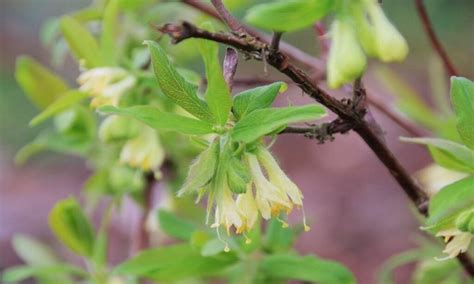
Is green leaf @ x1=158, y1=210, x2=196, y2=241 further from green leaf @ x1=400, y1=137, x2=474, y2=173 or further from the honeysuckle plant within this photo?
green leaf @ x1=400, y1=137, x2=474, y2=173

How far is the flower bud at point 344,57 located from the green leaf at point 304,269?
233mm

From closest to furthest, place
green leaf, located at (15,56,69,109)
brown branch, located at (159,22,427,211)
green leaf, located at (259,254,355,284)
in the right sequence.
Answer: brown branch, located at (159,22,427,211)
green leaf, located at (259,254,355,284)
green leaf, located at (15,56,69,109)

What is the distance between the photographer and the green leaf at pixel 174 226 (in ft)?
3.15

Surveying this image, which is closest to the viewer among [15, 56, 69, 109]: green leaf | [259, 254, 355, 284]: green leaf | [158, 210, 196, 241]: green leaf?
[259, 254, 355, 284]: green leaf

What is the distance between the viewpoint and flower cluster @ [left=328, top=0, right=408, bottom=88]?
70 centimetres

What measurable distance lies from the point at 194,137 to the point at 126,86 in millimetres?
227

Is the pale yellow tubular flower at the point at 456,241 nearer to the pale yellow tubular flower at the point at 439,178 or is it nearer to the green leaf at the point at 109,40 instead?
the pale yellow tubular flower at the point at 439,178

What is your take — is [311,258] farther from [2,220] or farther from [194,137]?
[2,220]

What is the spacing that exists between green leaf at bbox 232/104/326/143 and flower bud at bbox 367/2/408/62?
138mm

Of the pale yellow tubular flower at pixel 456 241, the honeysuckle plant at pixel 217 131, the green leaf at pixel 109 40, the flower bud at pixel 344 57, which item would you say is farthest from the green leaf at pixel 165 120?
the green leaf at pixel 109 40

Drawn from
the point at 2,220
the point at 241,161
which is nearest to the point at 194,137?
the point at 241,161

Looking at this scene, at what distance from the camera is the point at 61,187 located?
10.9 ft

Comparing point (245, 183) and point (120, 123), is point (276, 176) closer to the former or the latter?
point (245, 183)

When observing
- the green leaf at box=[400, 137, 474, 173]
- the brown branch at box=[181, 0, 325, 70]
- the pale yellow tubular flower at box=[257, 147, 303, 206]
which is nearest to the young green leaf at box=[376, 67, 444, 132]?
the brown branch at box=[181, 0, 325, 70]
